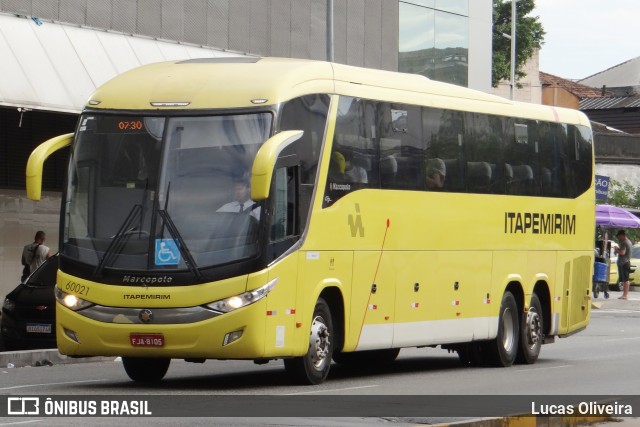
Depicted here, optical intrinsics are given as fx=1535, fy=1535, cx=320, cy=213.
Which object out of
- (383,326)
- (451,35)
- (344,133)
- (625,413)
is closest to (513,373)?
(383,326)

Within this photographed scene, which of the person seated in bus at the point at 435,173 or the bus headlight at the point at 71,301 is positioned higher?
the person seated in bus at the point at 435,173

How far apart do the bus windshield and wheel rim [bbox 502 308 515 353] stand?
6.59 m

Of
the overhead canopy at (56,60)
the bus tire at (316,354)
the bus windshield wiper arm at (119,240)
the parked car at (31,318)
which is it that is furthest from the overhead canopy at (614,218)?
the bus windshield wiper arm at (119,240)

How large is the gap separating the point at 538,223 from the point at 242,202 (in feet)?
24.4

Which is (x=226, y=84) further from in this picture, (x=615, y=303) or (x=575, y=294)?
(x=615, y=303)

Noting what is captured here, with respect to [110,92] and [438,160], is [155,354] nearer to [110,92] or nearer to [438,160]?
[110,92]

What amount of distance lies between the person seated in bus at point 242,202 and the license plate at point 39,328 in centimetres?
675

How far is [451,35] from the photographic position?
41.6 metres

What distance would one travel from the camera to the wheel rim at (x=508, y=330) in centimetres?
2089

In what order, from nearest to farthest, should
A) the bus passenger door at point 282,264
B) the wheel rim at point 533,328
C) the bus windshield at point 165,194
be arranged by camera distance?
the bus windshield at point 165,194 → the bus passenger door at point 282,264 → the wheel rim at point 533,328

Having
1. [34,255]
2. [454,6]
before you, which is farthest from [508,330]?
[454,6]

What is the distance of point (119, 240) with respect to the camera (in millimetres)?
15406

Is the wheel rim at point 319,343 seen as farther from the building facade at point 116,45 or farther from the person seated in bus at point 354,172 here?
the building facade at point 116,45

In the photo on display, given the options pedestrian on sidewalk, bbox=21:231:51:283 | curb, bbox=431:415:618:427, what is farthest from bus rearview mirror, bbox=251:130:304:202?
pedestrian on sidewalk, bbox=21:231:51:283
